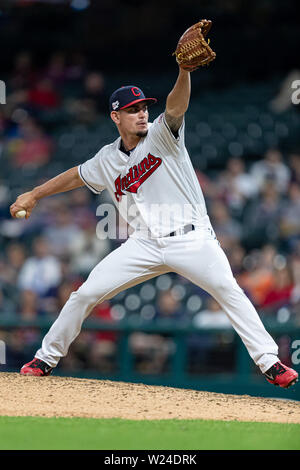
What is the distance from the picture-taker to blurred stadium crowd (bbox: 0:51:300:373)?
A: 7.22 m

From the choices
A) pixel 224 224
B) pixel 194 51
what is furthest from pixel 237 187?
pixel 194 51

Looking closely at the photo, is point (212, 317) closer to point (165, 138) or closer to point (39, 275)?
point (39, 275)

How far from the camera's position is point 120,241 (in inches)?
339

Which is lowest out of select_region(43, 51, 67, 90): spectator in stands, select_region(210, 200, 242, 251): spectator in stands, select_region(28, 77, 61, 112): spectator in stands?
select_region(210, 200, 242, 251): spectator in stands

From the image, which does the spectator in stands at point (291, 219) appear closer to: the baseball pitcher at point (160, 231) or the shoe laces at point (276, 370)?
the baseball pitcher at point (160, 231)

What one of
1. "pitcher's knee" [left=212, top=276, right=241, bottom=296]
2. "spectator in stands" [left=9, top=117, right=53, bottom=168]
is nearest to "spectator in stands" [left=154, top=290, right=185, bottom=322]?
"pitcher's knee" [left=212, top=276, right=241, bottom=296]

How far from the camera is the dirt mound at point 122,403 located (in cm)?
414

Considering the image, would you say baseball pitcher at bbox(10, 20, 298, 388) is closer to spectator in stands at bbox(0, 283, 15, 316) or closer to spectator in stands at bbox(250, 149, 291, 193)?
spectator in stands at bbox(0, 283, 15, 316)

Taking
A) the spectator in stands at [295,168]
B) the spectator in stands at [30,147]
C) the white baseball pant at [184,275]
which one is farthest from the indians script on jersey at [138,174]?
the spectator in stands at [30,147]

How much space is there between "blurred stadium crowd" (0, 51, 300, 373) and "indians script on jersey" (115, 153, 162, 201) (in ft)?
8.49

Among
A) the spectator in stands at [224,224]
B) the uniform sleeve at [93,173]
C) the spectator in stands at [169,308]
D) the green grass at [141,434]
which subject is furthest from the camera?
the spectator in stands at [224,224]

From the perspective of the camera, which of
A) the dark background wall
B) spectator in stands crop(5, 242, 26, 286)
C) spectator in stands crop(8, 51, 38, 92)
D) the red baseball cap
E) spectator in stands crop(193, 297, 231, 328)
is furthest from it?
spectator in stands crop(8, 51, 38, 92)
